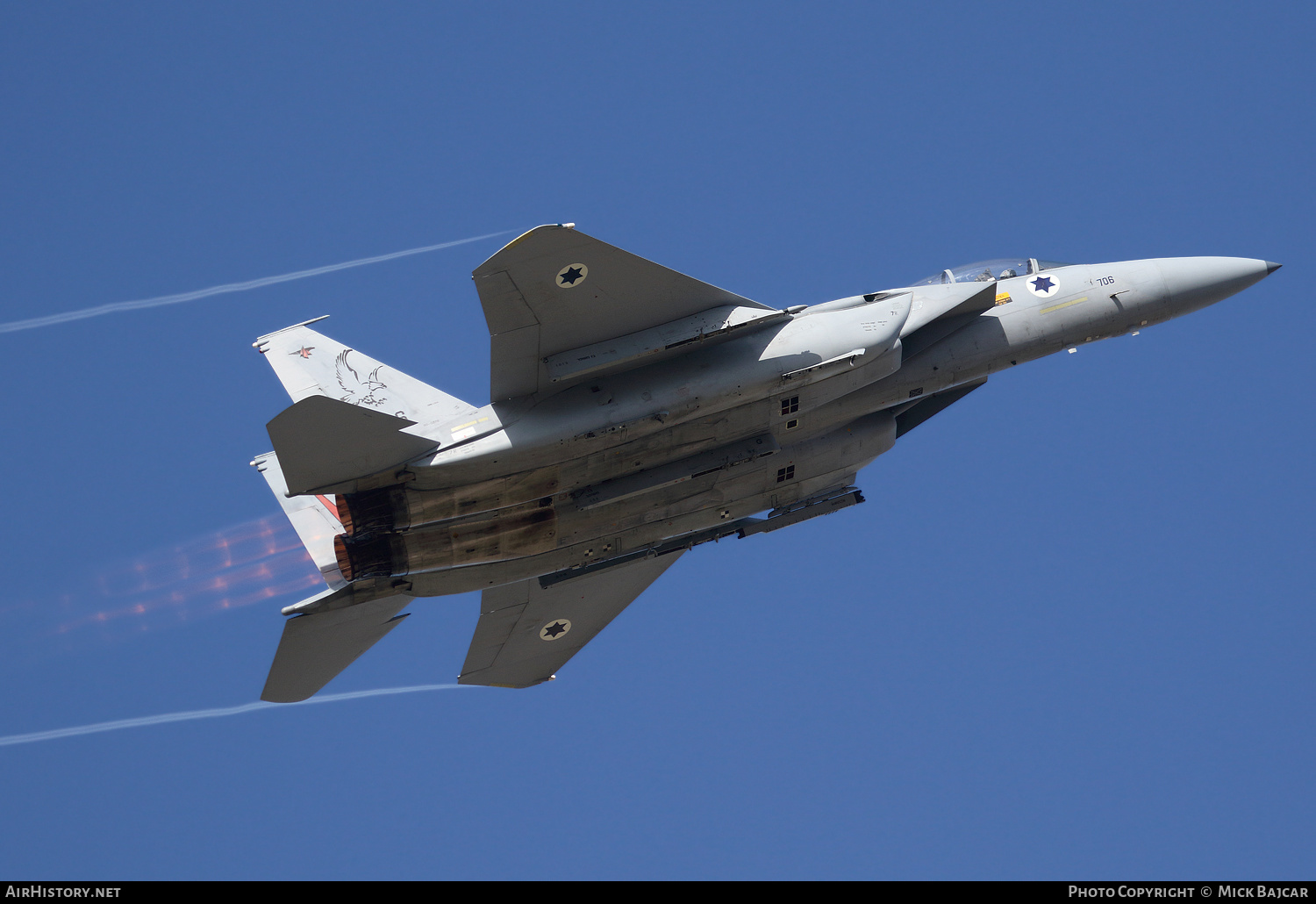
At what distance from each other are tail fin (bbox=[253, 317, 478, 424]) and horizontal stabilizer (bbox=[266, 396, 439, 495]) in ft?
5.67

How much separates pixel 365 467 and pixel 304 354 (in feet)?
13.5

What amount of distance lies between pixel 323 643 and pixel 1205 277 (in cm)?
1398

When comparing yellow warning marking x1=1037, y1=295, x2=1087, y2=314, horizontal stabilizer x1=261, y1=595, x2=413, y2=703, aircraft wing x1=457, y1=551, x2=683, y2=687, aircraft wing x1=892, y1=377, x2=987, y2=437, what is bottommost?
horizontal stabilizer x1=261, y1=595, x2=413, y2=703

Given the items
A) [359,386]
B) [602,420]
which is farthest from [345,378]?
[602,420]

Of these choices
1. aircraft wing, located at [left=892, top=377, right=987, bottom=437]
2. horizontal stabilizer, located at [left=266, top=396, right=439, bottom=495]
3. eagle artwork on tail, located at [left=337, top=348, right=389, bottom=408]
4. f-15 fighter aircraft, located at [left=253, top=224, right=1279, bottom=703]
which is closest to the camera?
horizontal stabilizer, located at [left=266, top=396, right=439, bottom=495]

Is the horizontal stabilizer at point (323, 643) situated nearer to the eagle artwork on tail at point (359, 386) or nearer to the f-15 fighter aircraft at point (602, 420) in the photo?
the f-15 fighter aircraft at point (602, 420)

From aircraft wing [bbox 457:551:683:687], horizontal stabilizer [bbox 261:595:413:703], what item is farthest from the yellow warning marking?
horizontal stabilizer [bbox 261:595:413:703]

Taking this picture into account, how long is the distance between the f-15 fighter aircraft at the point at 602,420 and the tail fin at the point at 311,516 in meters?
0.04

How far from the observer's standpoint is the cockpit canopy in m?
19.8

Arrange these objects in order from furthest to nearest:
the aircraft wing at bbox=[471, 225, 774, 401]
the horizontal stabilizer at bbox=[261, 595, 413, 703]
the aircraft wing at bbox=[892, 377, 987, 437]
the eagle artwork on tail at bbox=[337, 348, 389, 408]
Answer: the aircraft wing at bbox=[892, 377, 987, 437] → the eagle artwork on tail at bbox=[337, 348, 389, 408] → the horizontal stabilizer at bbox=[261, 595, 413, 703] → the aircraft wing at bbox=[471, 225, 774, 401]

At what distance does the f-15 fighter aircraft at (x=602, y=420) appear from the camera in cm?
1711

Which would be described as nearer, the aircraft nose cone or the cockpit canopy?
the cockpit canopy

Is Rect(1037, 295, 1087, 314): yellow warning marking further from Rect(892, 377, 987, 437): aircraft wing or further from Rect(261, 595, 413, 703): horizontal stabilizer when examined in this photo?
Rect(261, 595, 413, 703): horizontal stabilizer
